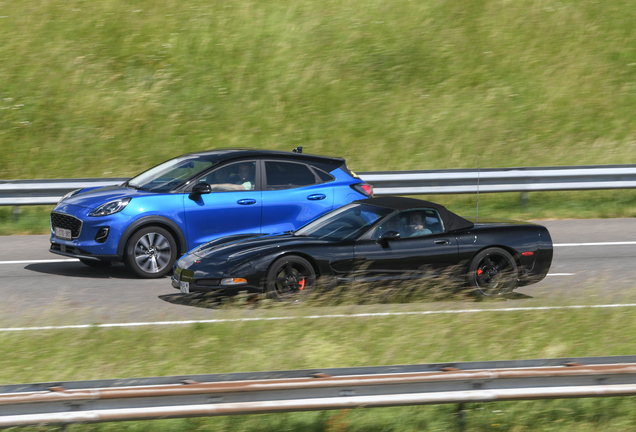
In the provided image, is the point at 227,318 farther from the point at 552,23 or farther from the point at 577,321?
the point at 552,23

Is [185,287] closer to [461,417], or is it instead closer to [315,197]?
[315,197]

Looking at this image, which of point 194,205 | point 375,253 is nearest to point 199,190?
→ point 194,205

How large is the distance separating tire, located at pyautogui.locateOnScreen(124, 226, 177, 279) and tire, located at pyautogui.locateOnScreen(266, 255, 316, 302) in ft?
7.55

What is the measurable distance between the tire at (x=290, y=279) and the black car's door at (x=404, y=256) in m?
0.52

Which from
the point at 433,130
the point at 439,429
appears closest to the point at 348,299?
the point at 439,429

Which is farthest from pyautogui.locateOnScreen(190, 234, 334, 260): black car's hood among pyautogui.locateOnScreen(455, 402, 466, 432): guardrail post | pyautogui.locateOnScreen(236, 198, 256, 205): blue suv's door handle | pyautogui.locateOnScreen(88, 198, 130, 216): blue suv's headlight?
pyautogui.locateOnScreen(455, 402, 466, 432): guardrail post

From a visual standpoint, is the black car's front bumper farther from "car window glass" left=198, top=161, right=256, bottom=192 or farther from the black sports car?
"car window glass" left=198, top=161, right=256, bottom=192

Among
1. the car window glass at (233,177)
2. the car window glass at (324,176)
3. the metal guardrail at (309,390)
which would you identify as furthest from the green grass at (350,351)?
the car window glass at (324,176)

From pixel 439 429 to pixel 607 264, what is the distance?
6.86m

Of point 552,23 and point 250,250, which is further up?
point 552,23

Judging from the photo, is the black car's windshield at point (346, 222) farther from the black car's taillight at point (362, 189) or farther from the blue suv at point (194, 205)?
the black car's taillight at point (362, 189)

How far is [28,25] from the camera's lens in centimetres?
2111

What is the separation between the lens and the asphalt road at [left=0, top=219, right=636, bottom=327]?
7992 mm

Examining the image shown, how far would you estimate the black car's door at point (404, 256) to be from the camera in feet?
27.4
